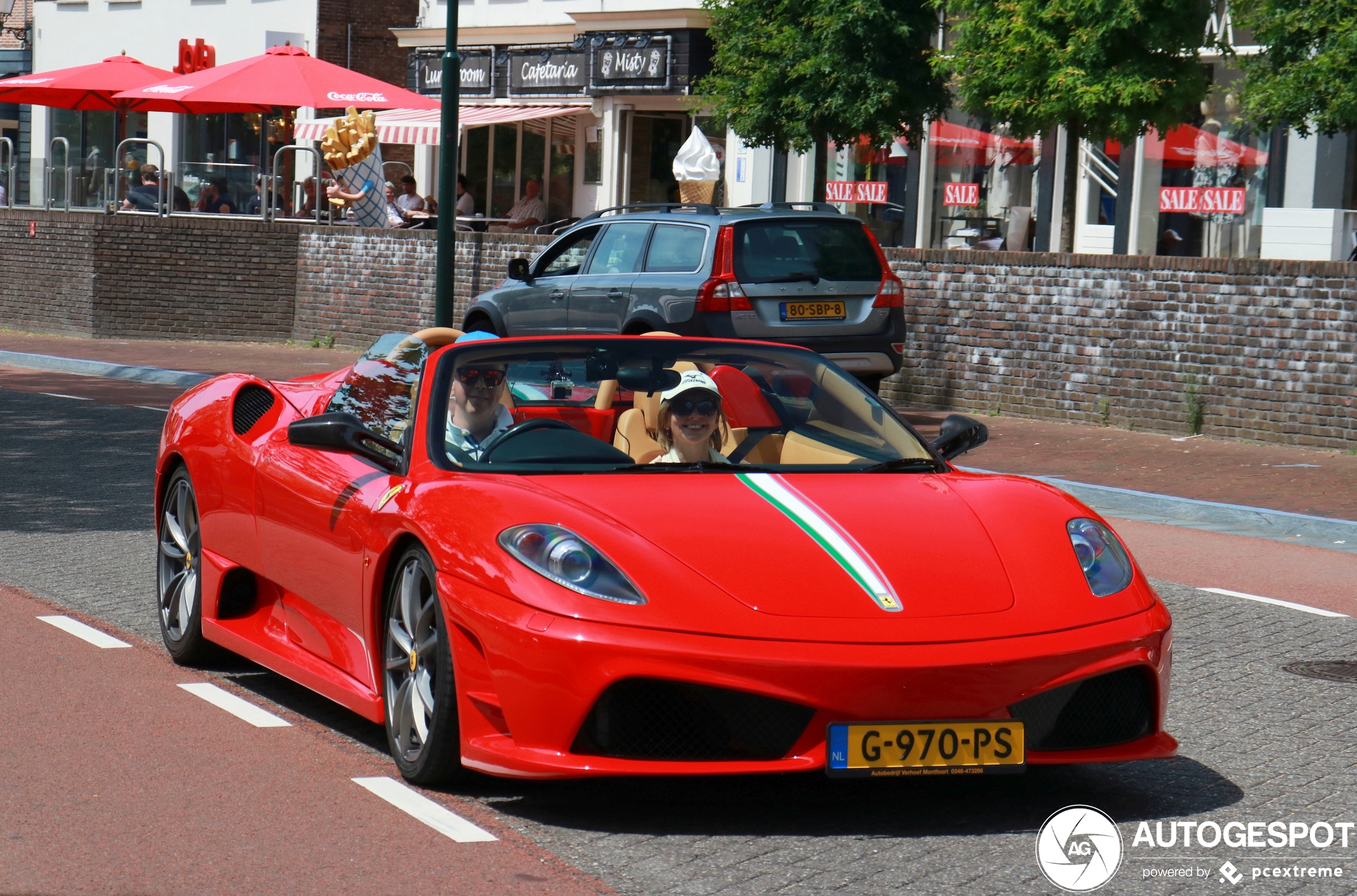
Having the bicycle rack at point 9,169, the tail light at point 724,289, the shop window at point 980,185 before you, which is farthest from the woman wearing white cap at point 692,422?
the bicycle rack at point 9,169

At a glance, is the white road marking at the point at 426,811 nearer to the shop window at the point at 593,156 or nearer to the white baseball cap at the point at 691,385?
the white baseball cap at the point at 691,385

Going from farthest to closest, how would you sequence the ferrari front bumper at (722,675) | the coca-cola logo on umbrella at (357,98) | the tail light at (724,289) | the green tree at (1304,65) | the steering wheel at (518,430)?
the coca-cola logo on umbrella at (357,98) < the tail light at (724,289) < the green tree at (1304,65) < the steering wheel at (518,430) < the ferrari front bumper at (722,675)

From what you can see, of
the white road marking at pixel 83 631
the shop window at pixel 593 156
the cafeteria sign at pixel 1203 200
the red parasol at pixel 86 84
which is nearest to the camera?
the white road marking at pixel 83 631

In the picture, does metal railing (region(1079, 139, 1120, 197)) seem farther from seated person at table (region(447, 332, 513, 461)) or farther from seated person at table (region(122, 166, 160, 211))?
seated person at table (region(447, 332, 513, 461))

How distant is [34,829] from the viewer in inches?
186


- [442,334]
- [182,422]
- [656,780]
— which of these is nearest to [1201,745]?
[656,780]

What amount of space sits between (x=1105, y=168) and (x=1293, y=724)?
18.8 m

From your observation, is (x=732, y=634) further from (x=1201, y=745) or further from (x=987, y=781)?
(x=1201, y=745)

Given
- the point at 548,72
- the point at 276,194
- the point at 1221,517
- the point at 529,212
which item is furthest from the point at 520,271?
the point at 548,72

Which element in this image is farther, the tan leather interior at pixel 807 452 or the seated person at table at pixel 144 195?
the seated person at table at pixel 144 195

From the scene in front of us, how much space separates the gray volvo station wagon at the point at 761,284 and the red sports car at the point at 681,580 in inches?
358

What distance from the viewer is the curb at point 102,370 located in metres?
20.5

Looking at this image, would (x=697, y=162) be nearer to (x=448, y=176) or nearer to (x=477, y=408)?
(x=448, y=176)

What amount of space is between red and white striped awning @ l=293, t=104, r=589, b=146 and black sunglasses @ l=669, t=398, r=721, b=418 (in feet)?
88.2
